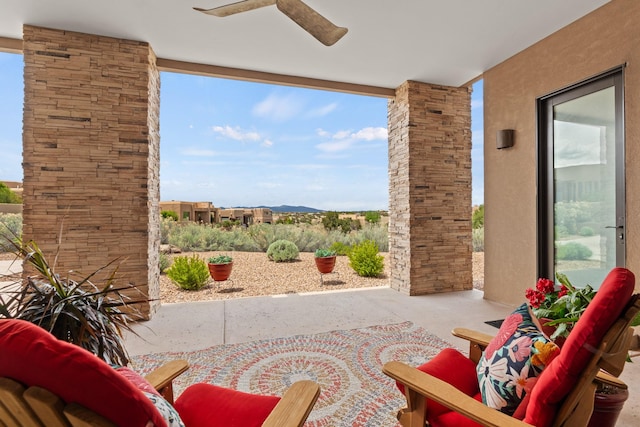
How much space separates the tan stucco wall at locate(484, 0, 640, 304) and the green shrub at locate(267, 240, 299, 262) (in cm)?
370

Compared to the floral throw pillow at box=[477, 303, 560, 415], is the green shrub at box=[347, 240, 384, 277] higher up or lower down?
lower down

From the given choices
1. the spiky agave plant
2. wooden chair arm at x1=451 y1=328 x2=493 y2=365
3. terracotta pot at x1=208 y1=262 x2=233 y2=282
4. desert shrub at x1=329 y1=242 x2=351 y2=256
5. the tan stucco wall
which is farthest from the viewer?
desert shrub at x1=329 y1=242 x2=351 y2=256

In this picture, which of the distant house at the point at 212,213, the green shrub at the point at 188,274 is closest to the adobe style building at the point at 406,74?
the green shrub at the point at 188,274

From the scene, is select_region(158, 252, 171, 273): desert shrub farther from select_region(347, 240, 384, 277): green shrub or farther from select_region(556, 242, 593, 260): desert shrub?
select_region(556, 242, 593, 260): desert shrub

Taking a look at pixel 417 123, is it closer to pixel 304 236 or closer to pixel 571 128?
pixel 571 128

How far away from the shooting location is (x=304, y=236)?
7.92 meters

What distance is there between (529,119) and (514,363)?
10.8ft

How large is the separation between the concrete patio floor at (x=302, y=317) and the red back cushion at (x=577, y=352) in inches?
70.9

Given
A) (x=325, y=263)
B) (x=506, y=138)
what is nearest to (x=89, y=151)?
(x=325, y=263)

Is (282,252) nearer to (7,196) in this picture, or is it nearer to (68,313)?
(7,196)

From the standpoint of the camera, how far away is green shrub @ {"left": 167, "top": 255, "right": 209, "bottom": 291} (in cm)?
494

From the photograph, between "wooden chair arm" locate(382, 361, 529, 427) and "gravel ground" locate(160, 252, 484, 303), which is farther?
"gravel ground" locate(160, 252, 484, 303)

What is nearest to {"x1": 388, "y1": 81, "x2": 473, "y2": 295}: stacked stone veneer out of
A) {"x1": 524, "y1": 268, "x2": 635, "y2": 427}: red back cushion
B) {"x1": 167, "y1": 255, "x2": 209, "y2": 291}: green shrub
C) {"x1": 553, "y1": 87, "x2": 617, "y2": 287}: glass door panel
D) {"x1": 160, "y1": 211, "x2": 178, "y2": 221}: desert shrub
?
{"x1": 553, "y1": 87, "x2": 617, "y2": 287}: glass door panel

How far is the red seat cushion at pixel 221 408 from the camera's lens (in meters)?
1.21
